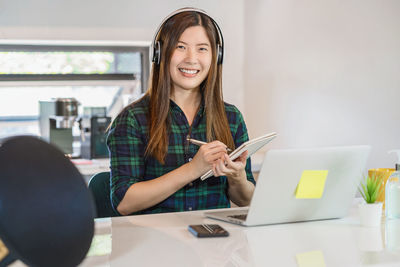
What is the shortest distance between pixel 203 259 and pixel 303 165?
43cm

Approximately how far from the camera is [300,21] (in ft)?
11.2

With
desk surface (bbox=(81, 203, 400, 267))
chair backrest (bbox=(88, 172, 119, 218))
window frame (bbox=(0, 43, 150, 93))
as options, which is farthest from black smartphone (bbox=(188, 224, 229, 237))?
window frame (bbox=(0, 43, 150, 93))

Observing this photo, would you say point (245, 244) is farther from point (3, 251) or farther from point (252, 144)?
point (3, 251)

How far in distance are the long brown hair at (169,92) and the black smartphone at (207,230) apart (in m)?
0.44

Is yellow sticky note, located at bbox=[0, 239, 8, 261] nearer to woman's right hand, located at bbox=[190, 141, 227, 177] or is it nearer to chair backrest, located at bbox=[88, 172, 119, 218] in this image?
woman's right hand, located at bbox=[190, 141, 227, 177]

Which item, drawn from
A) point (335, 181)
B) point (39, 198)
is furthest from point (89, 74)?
point (39, 198)

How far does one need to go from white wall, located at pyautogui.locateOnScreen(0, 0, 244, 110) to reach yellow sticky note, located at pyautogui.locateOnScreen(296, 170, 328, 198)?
8.72 feet

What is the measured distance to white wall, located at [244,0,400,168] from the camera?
2.76m

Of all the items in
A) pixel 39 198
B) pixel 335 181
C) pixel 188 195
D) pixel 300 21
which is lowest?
pixel 188 195

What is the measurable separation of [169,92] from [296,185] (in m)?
0.61

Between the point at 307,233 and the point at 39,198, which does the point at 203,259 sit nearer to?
the point at 307,233

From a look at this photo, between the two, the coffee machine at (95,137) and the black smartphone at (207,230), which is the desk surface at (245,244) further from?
the coffee machine at (95,137)

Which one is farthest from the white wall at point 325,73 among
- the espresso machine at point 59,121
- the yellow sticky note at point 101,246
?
the yellow sticky note at point 101,246

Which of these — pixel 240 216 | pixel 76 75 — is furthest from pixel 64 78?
pixel 240 216
